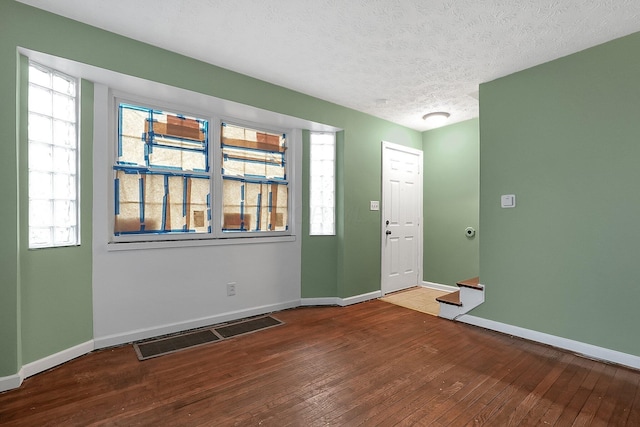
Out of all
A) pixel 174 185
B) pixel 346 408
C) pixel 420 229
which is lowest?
pixel 346 408

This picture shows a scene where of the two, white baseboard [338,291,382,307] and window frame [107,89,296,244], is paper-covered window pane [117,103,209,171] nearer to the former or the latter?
window frame [107,89,296,244]

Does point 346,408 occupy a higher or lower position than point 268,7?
lower

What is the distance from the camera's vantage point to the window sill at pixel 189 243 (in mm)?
2698

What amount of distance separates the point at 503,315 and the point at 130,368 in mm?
3344

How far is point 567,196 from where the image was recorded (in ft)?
8.71

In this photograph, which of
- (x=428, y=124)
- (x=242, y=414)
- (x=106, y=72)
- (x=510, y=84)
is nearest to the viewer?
(x=242, y=414)

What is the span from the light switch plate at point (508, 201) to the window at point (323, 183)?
1903 millimetres

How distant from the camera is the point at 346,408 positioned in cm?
185

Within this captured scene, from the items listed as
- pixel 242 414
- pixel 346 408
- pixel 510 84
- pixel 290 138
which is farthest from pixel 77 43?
pixel 510 84

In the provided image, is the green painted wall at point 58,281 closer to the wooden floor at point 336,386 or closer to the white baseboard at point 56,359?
the white baseboard at point 56,359

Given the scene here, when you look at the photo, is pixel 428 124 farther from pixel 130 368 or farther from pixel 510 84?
pixel 130 368

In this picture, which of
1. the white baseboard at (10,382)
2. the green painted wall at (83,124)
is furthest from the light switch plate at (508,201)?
the white baseboard at (10,382)

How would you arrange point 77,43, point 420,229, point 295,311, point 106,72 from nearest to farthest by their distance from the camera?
point 77,43 → point 106,72 → point 295,311 → point 420,229

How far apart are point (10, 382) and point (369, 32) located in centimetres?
348
